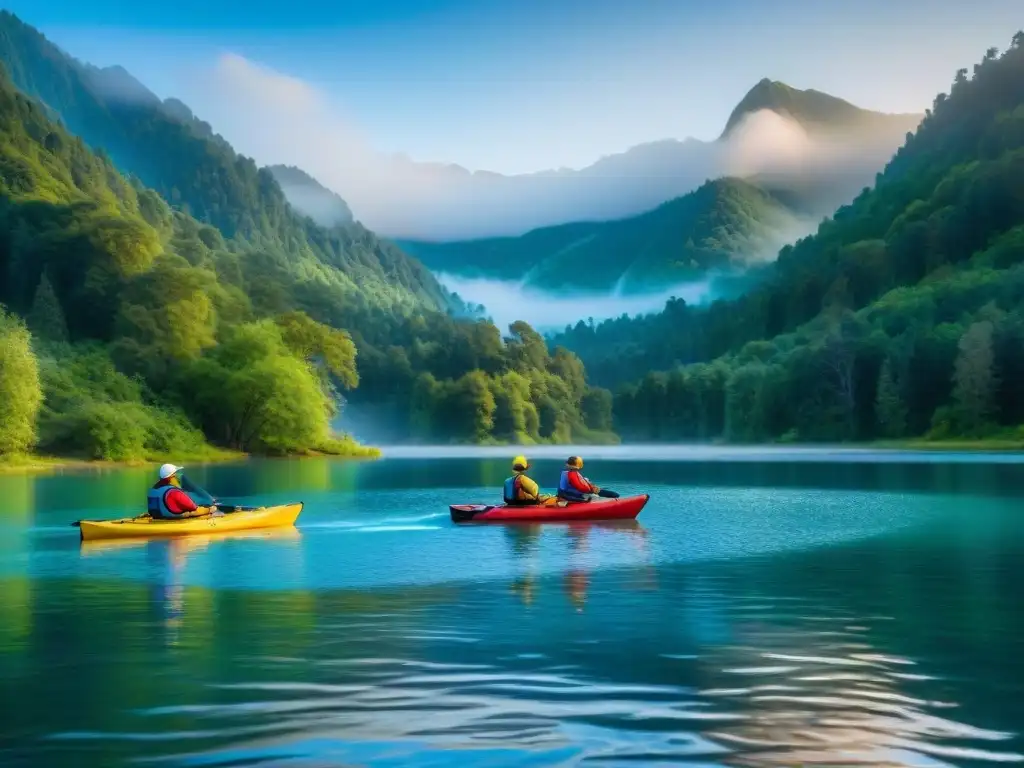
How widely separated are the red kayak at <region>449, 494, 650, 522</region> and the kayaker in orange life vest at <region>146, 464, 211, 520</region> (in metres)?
9.33

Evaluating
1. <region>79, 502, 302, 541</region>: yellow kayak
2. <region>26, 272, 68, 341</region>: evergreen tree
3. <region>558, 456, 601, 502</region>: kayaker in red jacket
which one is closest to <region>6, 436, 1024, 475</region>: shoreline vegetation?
<region>26, 272, 68, 341</region>: evergreen tree

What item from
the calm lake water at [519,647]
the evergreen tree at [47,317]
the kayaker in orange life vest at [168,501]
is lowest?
the calm lake water at [519,647]

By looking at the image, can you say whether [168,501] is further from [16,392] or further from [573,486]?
[16,392]

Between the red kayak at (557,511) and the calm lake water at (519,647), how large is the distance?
1264 millimetres


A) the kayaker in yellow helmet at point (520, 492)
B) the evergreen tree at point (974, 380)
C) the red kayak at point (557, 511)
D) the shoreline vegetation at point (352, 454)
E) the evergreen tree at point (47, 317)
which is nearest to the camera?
the red kayak at point (557, 511)

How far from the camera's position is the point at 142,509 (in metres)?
48.7

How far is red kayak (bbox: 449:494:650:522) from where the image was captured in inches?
1634

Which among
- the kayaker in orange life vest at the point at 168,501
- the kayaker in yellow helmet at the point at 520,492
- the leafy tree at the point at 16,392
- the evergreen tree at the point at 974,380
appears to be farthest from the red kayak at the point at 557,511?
the evergreen tree at the point at 974,380

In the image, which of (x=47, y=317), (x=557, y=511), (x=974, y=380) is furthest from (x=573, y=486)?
(x=974, y=380)

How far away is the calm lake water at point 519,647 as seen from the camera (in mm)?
12742

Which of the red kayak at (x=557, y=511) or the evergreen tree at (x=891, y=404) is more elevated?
the evergreen tree at (x=891, y=404)

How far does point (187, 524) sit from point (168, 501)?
1.03 meters

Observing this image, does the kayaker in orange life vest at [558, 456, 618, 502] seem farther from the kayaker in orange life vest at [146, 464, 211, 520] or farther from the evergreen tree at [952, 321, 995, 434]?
the evergreen tree at [952, 321, 995, 434]

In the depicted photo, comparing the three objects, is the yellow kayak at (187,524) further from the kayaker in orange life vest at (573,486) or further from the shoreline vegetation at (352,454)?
the shoreline vegetation at (352,454)
